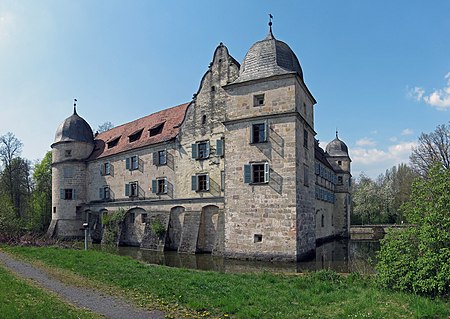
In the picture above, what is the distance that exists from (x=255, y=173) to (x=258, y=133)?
2.26m

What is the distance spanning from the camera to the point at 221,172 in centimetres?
2358

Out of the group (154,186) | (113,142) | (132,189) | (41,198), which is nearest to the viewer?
(154,186)

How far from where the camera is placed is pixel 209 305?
8211 mm

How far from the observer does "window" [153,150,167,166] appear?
2765 cm

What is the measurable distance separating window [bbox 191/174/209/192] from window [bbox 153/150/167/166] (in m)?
3.81

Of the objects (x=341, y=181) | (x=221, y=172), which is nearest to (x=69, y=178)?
(x=221, y=172)

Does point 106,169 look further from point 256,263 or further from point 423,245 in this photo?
point 423,245

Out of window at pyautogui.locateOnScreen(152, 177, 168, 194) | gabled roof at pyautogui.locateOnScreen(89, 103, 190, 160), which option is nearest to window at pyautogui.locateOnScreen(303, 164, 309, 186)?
gabled roof at pyautogui.locateOnScreen(89, 103, 190, 160)

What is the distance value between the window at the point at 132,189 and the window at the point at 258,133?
13.3 metres

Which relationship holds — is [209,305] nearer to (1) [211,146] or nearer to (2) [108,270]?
(2) [108,270]

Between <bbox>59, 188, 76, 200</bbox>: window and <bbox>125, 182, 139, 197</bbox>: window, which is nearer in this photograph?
<bbox>125, 182, 139, 197</bbox>: window

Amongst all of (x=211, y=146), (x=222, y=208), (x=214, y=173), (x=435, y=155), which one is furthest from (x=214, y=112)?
(x=435, y=155)

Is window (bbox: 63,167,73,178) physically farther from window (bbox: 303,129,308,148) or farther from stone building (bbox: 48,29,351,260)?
window (bbox: 303,129,308,148)

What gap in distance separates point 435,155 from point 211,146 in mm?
26504
